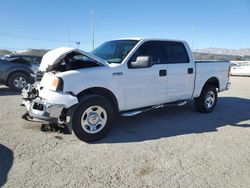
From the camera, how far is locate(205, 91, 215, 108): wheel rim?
701cm

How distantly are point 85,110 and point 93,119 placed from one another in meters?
0.26

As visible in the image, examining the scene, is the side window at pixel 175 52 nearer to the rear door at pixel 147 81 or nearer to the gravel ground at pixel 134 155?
the rear door at pixel 147 81

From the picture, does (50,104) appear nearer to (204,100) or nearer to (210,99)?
(204,100)

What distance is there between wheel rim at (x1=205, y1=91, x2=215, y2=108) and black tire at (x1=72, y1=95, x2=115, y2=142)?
133 inches

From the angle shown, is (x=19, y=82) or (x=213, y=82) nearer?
(x=213, y=82)

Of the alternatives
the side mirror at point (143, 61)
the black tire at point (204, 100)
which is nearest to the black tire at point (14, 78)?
the side mirror at point (143, 61)

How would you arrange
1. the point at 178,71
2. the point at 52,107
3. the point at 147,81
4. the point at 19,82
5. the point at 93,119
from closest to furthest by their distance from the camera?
the point at 52,107 → the point at 93,119 → the point at 147,81 → the point at 178,71 → the point at 19,82

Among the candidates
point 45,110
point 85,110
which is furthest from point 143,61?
point 45,110

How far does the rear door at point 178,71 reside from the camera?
5.81 metres

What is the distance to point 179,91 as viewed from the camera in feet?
19.9

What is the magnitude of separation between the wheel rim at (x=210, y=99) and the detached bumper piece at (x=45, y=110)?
14.4ft

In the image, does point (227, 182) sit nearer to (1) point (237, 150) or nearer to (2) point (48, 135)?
(1) point (237, 150)

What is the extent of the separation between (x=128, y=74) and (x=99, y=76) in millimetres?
652

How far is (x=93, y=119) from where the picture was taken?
4.58 meters
